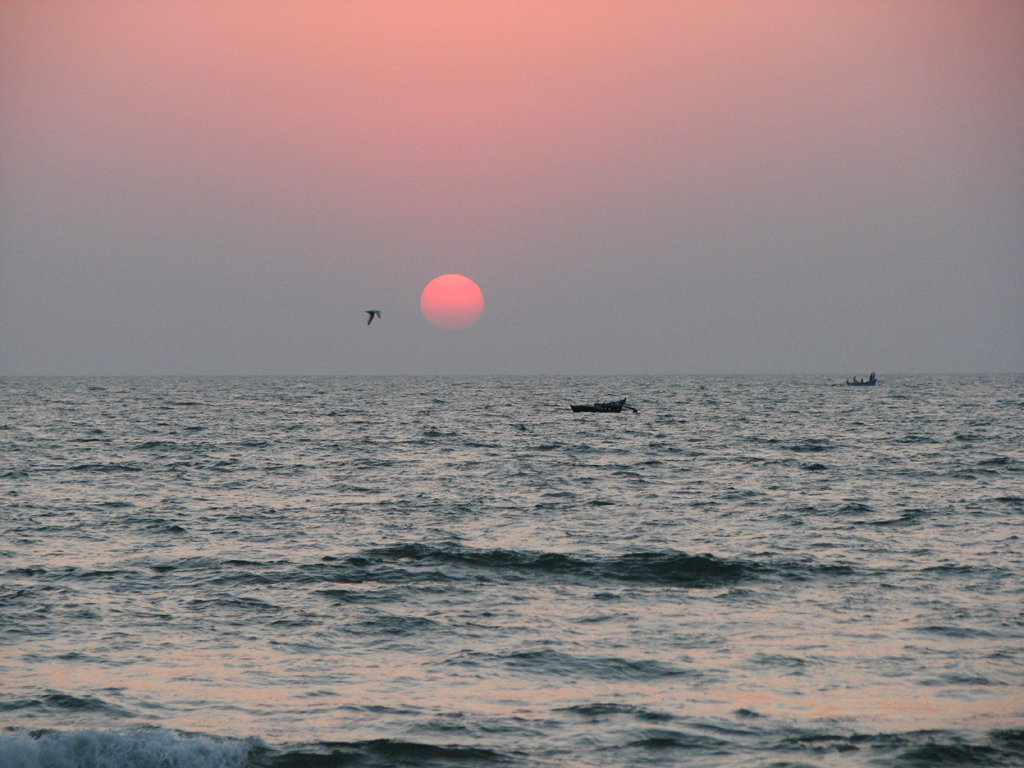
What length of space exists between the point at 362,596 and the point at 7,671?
7063mm

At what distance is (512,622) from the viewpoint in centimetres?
1859

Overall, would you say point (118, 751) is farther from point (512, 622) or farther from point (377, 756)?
point (512, 622)

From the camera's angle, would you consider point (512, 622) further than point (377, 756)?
Yes

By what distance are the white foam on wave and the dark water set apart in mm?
37

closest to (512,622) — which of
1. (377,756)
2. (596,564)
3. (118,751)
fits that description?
(596,564)

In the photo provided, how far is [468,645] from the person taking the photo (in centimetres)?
1695

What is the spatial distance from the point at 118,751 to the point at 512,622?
8.08 meters

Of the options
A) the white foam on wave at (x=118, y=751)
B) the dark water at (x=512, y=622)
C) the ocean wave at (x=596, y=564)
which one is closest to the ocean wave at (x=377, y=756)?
the dark water at (x=512, y=622)

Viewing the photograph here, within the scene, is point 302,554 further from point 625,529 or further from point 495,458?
point 495,458

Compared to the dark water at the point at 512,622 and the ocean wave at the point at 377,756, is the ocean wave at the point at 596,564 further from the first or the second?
the ocean wave at the point at 377,756

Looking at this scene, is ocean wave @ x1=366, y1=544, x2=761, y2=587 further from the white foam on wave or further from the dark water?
the white foam on wave

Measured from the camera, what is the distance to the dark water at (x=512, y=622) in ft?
42.4

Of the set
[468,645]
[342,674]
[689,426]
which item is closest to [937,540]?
[468,645]

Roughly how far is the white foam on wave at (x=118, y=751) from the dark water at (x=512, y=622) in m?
0.04
